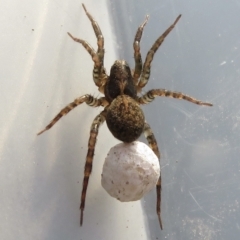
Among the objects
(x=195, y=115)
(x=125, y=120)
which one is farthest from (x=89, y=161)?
(x=195, y=115)

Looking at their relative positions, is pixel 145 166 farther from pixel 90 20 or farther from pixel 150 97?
pixel 90 20

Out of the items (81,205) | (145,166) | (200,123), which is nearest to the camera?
(145,166)

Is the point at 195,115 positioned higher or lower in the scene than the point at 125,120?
lower

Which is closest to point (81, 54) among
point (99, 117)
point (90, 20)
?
point (90, 20)

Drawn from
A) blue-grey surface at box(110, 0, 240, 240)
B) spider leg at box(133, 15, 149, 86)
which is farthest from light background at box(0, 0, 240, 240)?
spider leg at box(133, 15, 149, 86)

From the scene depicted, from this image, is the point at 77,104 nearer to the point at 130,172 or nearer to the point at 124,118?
the point at 124,118

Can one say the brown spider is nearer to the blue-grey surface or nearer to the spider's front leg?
the spider's front leg

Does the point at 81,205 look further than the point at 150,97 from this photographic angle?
No
